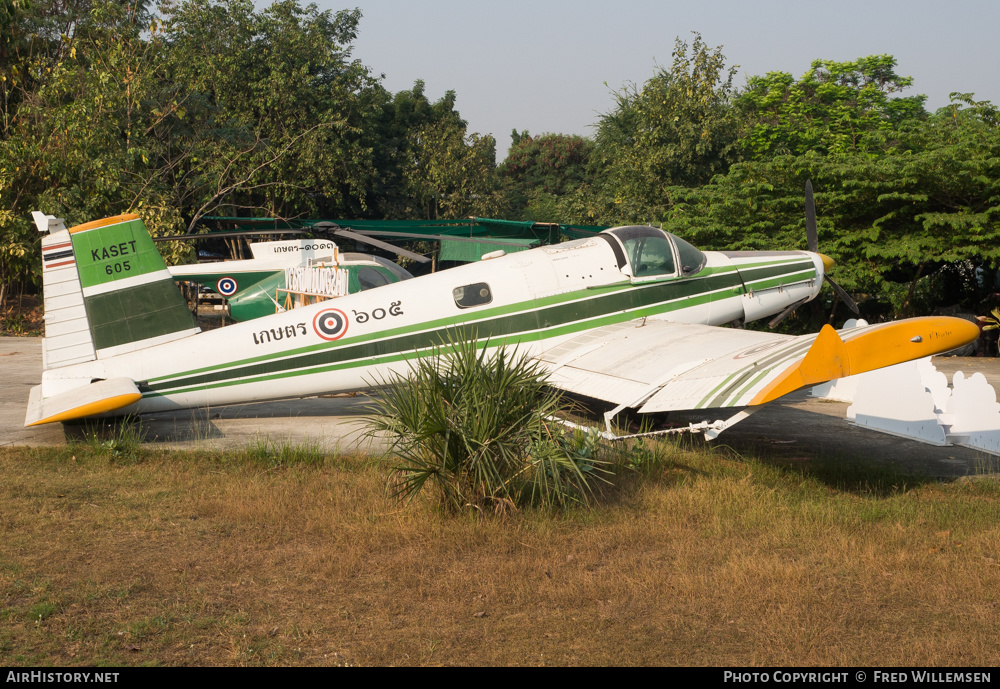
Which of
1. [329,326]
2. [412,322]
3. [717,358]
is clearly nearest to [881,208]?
[717,358]

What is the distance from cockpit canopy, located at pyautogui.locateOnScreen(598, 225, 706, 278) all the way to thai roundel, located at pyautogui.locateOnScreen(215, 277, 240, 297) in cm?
967

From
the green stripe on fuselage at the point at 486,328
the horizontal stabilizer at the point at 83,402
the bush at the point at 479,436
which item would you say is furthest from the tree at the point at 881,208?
the horizontal stabilizer at the point at 83,402

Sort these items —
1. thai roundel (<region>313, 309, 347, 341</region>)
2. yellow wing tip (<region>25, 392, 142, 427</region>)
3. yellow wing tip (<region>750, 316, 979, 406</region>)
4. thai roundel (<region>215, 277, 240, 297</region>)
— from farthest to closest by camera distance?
thai roundel (<region>215, 277, 240, 297</region>) → thai roundel (<region>313, 309, 347, 341</region>) → yellow wing tip (<region>25, 392, 142, 427</region>) → yellow wing tip (<region>750, 316, 979, 406</region>)

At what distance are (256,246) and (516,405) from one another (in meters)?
12.6

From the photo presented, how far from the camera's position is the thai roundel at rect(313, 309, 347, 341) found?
9.20m

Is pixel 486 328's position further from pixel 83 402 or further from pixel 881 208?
pixel 881 208

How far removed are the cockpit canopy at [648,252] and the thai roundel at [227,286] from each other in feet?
31.7

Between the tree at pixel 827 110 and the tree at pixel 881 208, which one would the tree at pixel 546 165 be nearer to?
the tree at pixel 827 110

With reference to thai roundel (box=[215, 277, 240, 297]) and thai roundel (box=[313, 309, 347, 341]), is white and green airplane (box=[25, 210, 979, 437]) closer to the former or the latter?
thai roundel (box=[313, 309, 347, 341])

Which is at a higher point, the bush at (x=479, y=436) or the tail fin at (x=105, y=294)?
the tail fin at (x=105, y=294)

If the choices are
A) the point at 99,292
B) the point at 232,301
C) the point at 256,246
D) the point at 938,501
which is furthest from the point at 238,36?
the point at 938,501

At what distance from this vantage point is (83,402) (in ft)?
25.3

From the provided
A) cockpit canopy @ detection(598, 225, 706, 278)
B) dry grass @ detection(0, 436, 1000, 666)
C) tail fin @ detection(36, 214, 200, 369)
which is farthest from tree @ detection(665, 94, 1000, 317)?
tail fin @ detection(36, 214, 200, 369)

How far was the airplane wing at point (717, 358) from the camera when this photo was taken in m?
5.66
